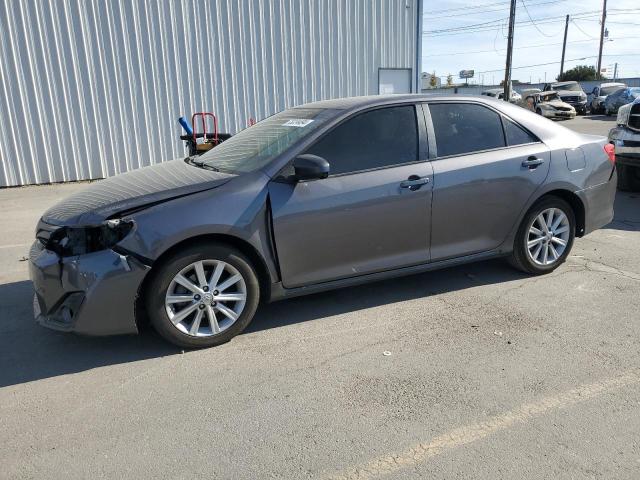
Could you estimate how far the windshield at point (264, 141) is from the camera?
4023 mm

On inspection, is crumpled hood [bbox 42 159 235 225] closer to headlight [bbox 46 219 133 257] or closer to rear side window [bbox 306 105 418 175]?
headlight [bbox 46 219 133 257]

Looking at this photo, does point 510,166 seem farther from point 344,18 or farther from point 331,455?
point 344,18

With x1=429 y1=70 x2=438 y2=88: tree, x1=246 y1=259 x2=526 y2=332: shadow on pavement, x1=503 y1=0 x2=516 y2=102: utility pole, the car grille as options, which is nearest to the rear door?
x1=246 y1=259 x2=526 y2=332: shadow on pavement

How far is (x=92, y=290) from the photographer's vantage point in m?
3.34

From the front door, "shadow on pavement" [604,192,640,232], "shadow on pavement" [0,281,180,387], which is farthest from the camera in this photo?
"shadow on pavement" [604,192,640,232]

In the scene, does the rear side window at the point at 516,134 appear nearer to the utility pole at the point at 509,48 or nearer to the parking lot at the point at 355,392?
the parking lot at the point at 355,392

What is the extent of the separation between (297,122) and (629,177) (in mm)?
6749

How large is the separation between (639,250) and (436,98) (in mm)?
3035

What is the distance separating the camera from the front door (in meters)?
3.83

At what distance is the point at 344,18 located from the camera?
1348 centimetres

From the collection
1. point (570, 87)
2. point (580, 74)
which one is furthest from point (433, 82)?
point (570, 87)

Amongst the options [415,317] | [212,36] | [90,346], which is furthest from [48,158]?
[415,317]

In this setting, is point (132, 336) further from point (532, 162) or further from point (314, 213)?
point (532, 162)

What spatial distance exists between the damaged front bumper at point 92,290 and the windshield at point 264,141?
1.10 m
